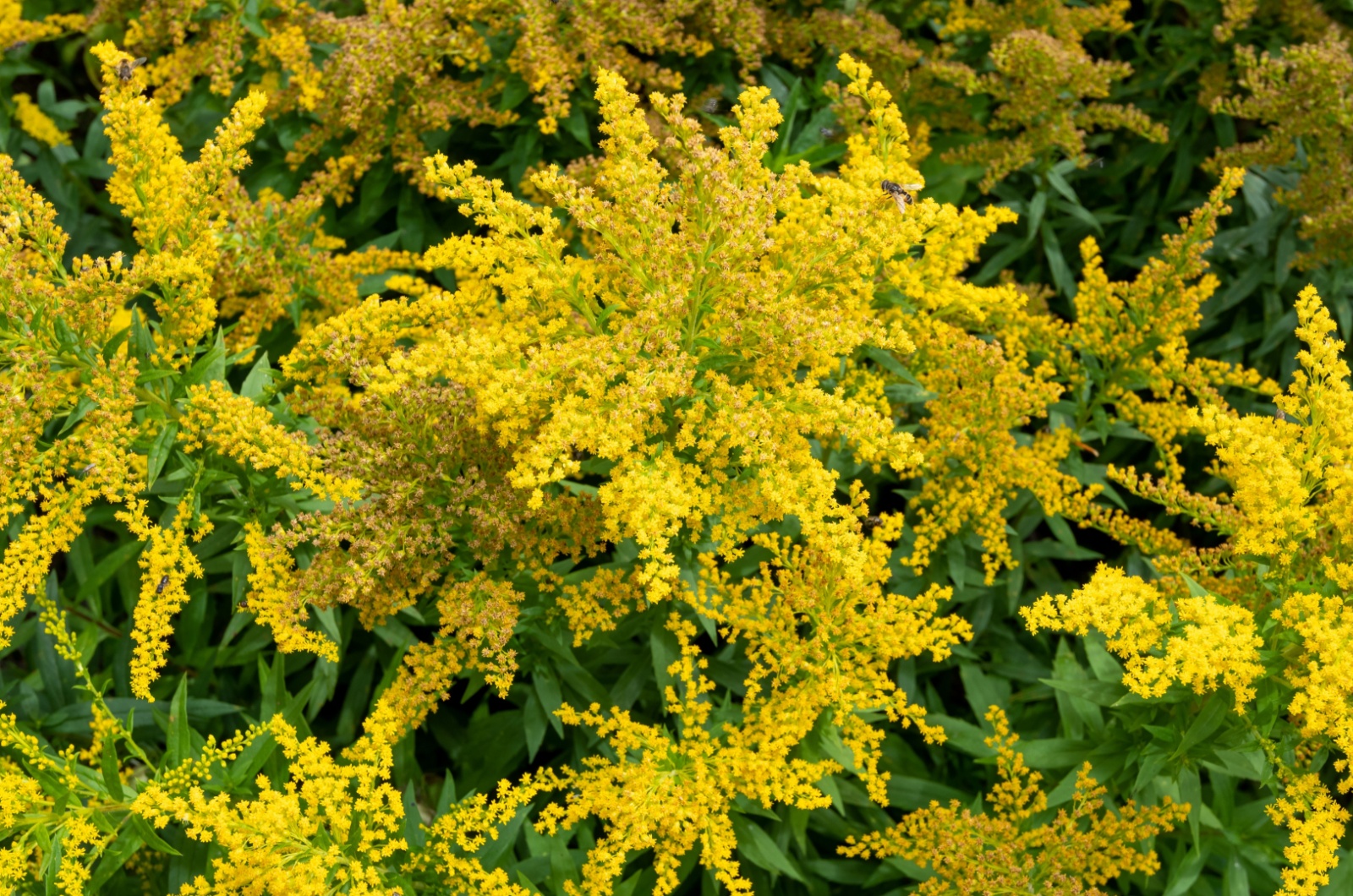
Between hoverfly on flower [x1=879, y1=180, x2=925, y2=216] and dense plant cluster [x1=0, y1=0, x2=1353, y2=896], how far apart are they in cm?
4

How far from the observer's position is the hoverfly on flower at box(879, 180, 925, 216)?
3.67m

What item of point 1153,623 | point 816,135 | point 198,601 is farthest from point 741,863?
point 816,135

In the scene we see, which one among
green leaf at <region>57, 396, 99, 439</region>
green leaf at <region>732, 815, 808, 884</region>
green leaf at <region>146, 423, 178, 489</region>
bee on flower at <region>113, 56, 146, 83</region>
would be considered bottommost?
green leaf at <region>732, 815, 808, 884</region>

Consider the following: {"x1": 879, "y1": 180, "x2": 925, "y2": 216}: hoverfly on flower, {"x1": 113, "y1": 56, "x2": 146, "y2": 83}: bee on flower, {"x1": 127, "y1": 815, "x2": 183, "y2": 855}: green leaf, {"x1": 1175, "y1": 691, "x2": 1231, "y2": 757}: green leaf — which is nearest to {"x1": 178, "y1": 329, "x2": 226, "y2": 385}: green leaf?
{"x1": 113, "y1": 56, "x2": 146, "y2": 83}: bee on flower

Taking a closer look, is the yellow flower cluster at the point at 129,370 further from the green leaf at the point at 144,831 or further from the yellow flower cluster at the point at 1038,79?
the yellow flower cluster at the point at 1038,79

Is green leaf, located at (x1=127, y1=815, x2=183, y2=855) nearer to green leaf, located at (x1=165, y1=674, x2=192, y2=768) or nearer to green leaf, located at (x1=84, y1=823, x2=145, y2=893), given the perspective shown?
green leaf, located at (x1=84, y1=823, x2=145, y2=893)

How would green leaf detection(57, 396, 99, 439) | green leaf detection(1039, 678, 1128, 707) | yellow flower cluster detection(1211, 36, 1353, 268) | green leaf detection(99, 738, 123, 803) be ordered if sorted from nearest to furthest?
green leaf detection(57, 396, 99, 439) → green leaf detection(99, 738, 123, 803) → green leaf detection(1039, 678, 1128, 707) → yellow flower cluster detection(1211, 36, 1353, 268)

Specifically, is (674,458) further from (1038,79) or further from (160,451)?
(1038,79)

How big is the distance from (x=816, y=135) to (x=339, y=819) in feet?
12.0

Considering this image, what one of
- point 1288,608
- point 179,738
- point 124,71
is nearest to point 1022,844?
point 1288,608

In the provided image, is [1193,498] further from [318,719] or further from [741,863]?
[318,719]

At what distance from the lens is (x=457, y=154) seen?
569 cm

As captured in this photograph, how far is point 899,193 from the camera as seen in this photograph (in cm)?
373

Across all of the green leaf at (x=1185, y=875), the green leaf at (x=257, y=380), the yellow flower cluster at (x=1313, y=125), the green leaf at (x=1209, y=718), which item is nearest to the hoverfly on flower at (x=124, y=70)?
the green leaf at (x=257, y=380)
